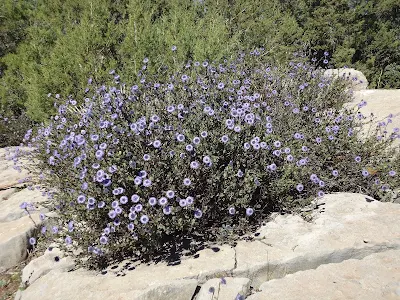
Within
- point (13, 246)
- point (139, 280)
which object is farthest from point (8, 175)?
point (139, 280)

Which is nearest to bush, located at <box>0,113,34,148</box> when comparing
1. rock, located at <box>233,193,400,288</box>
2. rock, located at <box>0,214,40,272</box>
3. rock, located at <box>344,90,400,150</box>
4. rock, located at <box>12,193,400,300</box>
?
rock, located at <box>0,214,40,272</box>

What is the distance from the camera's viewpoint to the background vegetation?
5.85m

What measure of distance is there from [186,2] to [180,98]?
6.67m

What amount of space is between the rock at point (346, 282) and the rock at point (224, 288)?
0.09 metres

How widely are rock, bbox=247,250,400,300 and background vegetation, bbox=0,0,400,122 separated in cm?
252

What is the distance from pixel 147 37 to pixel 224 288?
4.61m

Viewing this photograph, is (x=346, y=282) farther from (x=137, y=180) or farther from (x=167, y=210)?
(x=137, y=180)

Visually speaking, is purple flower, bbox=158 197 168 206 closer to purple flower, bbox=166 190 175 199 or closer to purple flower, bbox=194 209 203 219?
purple flower, bbox=166 190 175 199

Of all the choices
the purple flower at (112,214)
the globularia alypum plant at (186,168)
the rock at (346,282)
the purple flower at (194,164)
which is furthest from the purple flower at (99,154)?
the rock at (346,282)

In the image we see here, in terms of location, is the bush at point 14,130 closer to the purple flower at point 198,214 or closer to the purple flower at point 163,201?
the purple flower at point 163,201

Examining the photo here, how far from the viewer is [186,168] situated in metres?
2.93

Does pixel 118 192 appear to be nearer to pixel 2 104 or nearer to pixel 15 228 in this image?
pixel 15 228

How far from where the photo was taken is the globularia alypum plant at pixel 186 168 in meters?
2.78

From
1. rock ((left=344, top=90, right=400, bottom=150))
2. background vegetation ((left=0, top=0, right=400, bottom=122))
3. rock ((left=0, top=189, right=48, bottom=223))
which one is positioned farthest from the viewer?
background vegetation ((left=0, top=0, right=400, bottom=122))
